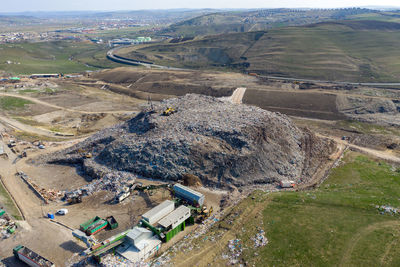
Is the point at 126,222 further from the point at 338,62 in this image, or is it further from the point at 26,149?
the point at 338,62

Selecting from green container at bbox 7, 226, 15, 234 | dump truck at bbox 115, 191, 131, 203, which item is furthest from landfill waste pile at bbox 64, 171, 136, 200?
green container at bbox 7, 226, 15, 234

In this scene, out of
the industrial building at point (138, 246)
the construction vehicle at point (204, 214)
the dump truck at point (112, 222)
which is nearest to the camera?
the industrial building at point (138, 246)

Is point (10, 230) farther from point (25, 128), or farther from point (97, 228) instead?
point (25, 128)

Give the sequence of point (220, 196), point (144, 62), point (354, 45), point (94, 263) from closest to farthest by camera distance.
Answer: point (94, 263), point (220, 196), point (354, 45), point (144, 62)

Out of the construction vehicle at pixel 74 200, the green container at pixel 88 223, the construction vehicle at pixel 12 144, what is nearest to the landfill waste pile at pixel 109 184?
the construction vehicle at pixel 74 200

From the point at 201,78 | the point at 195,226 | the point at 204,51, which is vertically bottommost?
the point at 195,226

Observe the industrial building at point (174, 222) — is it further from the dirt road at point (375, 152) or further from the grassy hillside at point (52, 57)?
the grassy hillside at point (52, 57)

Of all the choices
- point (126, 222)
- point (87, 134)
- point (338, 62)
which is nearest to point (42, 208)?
point (126, 222)
